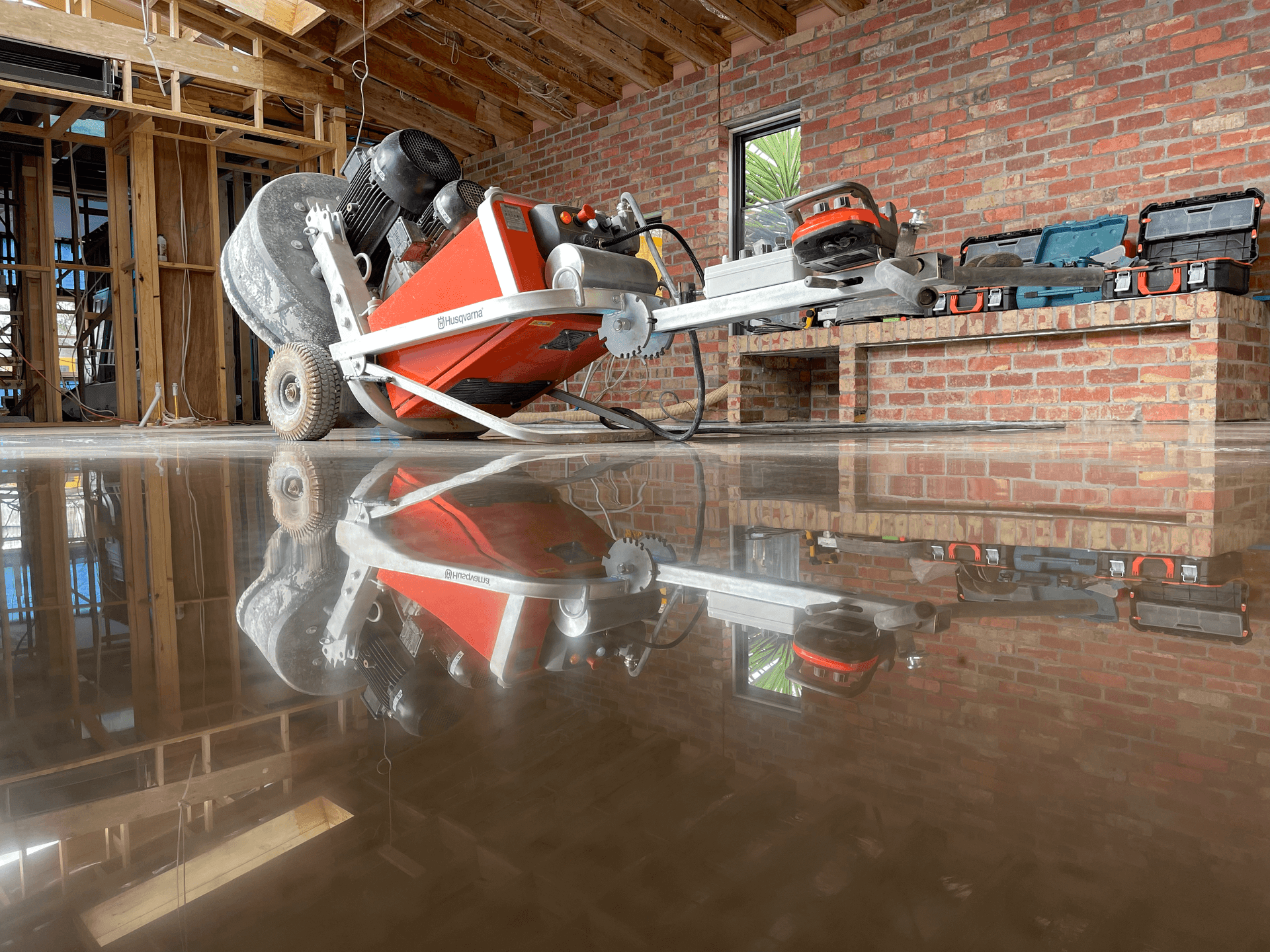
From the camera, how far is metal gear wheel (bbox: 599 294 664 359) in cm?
257

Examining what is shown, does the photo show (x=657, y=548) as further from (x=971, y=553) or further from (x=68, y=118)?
(x=68, y=118)

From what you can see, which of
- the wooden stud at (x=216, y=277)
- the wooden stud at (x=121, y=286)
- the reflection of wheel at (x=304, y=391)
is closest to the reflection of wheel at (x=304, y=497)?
the reflection of wheel at (x=304, y=391)

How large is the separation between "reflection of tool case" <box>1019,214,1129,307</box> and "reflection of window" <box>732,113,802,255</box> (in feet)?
7.30

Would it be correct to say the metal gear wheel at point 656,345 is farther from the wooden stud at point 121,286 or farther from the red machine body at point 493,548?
the wooden stud at point 121,286

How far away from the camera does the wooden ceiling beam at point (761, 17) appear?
18.4 ft

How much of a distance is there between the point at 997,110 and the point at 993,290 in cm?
135

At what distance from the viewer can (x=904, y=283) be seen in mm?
2162

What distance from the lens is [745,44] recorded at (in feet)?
20.7

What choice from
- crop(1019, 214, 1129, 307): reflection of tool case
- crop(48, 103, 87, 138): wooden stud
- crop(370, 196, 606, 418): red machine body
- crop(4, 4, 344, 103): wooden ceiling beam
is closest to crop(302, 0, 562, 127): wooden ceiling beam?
crop(4, 4, 344, 103): wooden ceiling beam

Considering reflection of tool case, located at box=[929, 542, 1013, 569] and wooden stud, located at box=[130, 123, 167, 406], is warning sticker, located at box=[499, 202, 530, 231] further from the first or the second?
wooden stud, located at box=[130, 123, 167, 406]

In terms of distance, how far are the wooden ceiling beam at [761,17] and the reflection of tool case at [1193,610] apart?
19.6ft

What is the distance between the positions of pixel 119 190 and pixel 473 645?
8.49m

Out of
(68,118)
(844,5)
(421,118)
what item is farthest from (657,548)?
(421,118)

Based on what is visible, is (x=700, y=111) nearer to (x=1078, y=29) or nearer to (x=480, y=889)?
(x=1078, y=29)
